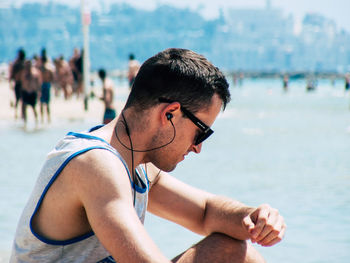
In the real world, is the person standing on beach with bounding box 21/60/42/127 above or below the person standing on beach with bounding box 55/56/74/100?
above

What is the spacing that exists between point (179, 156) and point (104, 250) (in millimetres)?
394

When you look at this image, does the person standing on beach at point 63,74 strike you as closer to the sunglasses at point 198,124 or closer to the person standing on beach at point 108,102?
the person standing on beach at point 108,102

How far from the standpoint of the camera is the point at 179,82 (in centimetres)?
183

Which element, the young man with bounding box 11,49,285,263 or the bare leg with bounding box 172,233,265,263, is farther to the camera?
the bare leg with bounding box 172,233,265,263

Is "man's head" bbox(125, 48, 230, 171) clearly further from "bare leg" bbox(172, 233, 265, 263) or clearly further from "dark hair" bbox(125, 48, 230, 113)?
"bare leg" bbox(172, 233, 265, 263)

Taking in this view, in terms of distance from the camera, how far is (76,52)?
23.2 metres

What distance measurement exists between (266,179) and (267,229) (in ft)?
18.0

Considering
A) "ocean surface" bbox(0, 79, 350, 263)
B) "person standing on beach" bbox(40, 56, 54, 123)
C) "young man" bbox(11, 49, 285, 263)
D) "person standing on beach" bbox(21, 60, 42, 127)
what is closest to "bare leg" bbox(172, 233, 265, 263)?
"young man" bbox(11, 49, 285, 263)

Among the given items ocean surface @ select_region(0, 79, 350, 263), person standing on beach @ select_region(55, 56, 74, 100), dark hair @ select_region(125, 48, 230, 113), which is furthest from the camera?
person standing on beach @ select_region(55, 56, 74, 100)

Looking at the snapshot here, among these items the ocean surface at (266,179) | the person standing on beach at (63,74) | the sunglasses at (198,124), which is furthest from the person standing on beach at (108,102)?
the person standing on beach at (63,74)

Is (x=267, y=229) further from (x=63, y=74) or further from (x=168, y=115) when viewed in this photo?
(x=63, y=74)

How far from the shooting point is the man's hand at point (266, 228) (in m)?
2.07

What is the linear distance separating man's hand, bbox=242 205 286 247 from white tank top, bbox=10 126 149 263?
542 mm

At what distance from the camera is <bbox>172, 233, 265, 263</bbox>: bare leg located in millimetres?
2039
